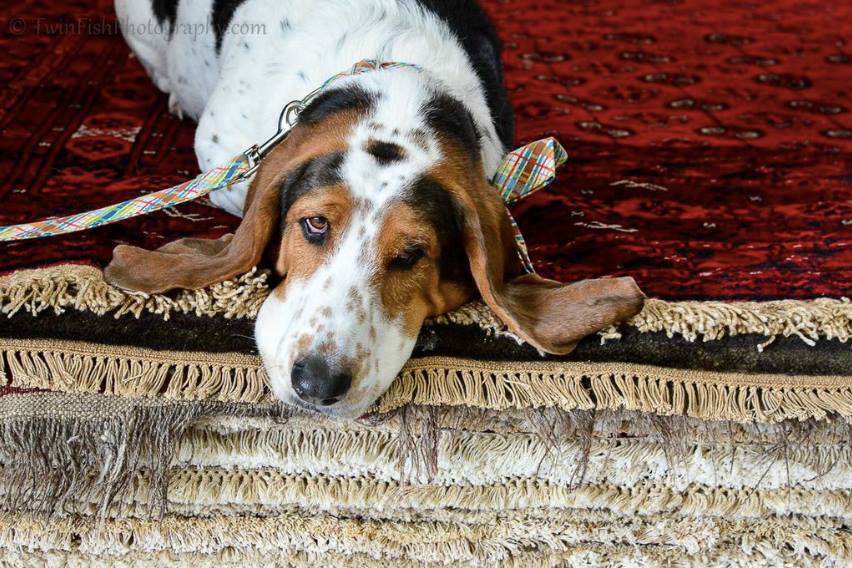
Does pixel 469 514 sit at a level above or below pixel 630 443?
below

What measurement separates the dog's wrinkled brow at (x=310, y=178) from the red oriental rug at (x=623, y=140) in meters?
0.49

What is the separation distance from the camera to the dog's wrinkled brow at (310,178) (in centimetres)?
182

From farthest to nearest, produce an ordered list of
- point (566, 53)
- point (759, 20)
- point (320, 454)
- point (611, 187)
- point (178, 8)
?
point (759, 20) → point (566, 53) → point (178, 8) → point (611, 187) → point (320, 454)

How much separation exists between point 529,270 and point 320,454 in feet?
2.03

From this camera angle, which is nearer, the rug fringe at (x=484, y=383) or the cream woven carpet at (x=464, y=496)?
the rug fringe at (x=484, y=383)

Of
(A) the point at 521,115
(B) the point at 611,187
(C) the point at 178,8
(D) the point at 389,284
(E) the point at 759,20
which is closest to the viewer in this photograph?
(D) the point at 389,284

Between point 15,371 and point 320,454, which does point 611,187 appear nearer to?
point 320,454

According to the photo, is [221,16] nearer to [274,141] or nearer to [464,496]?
[274,141]

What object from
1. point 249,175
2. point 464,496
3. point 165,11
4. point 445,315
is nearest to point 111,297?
point 249,175

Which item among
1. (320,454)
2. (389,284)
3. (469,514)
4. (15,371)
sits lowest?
(469,514)

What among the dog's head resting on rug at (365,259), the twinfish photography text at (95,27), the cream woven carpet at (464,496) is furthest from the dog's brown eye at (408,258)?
the twinfish photography text at (95,27)

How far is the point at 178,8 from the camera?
3049 millimetres

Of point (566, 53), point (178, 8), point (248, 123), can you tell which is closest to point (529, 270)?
point (248, 123)

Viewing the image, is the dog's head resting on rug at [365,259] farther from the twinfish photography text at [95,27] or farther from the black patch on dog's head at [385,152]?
the twinfish photography text at [95,27]
